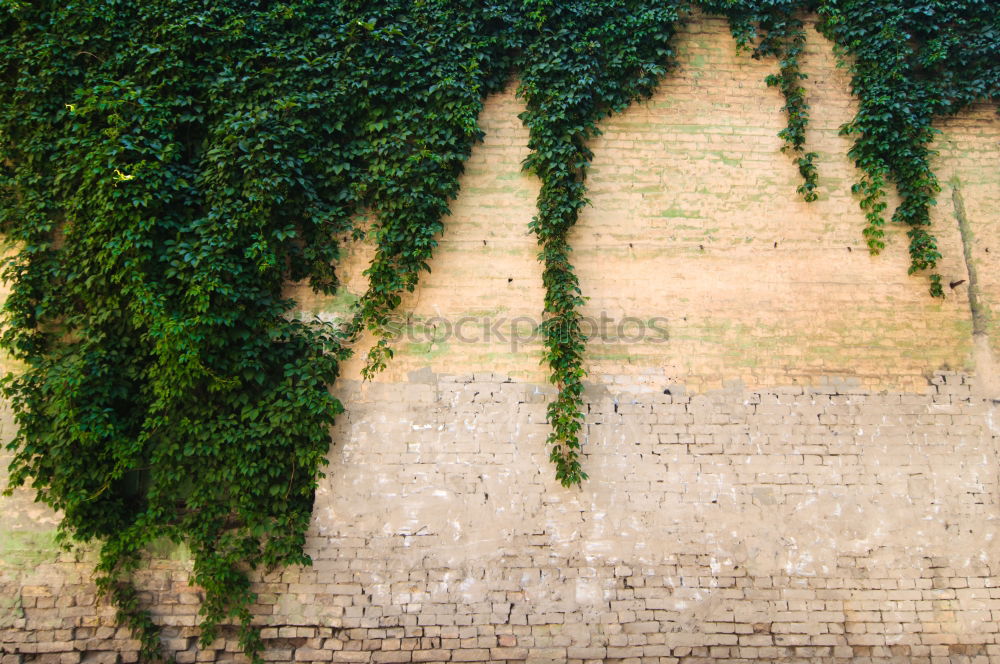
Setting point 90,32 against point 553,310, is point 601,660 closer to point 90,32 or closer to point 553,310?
point 553,310

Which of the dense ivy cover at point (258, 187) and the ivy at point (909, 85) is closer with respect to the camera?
the dense ivy cover at point (258, 187)

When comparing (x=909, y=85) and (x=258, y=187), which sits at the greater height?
(x=909, y=85)

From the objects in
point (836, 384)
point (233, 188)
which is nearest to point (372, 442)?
point (233, 188)

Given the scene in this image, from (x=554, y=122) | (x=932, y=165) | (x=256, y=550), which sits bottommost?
(x=256, y=550)

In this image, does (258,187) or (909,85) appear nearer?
(258,187)

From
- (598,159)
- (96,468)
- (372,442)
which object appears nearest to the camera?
(96,468)

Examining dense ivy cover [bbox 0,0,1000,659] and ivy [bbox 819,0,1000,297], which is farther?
ivy [bbox 819,0,1000,297]

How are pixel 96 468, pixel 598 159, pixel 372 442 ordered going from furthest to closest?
pixel 598 159
pixel 372 442
pixel 96 468

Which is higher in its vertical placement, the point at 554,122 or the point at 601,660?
the point at 554,122
